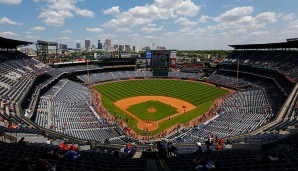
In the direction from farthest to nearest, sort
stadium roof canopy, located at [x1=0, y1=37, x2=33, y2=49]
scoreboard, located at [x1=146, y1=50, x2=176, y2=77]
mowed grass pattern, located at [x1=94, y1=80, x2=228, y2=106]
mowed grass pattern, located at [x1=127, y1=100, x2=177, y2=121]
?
scoreboard, located at [x1=146, y1=50, x2=176, y2=77], mowed grass pattern, located at [x1=94, y1=80, x2=228, y2=106], stadium roof canopy, located at [x1=0, y1=37, x2=33, y2=49], mowed grass pattern, located at [x1=127, y1=100, x2=177, y2=121]

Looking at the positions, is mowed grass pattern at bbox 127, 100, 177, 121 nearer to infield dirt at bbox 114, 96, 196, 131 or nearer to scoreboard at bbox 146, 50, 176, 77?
infield dirt at bbox 114, 96, 196, 131

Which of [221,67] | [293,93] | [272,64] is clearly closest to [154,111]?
[293,93]

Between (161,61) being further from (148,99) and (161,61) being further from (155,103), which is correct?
(155,103)

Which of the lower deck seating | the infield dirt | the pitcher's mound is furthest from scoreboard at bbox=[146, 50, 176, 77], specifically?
the lower deck seating

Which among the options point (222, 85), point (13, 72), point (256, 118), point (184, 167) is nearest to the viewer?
point (184, 167)

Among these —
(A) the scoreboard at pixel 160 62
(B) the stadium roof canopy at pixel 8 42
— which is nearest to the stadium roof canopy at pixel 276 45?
(A) the scoreboard at pixel 160 62

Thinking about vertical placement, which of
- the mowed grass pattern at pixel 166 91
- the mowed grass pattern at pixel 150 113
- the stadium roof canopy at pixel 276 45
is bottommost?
the mowed grass pattern at pixel 150 113

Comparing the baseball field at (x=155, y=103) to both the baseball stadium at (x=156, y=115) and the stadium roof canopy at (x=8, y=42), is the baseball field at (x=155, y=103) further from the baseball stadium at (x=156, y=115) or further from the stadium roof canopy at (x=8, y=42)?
the stadium roof canopy at (x=8, y=42)

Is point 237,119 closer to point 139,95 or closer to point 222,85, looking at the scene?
point 139,95

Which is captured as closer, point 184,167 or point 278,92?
point 184,167
